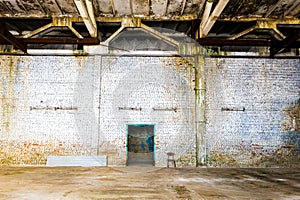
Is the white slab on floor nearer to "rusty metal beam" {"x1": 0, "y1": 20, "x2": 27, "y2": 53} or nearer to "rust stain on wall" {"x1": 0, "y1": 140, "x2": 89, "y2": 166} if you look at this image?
"rust stain on wall" {"x1": 0, "y1": 140, "x2": 89, "y2": 166}

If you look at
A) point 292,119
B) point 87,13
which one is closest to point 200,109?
point 292,119

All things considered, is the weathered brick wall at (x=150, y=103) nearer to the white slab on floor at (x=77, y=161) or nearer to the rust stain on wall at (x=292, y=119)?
the white slab on floor at (x=77, y=161)

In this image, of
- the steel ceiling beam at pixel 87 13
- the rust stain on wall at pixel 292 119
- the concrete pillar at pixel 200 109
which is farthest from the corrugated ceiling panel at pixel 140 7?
the rust stain on wall at pixel 292 119

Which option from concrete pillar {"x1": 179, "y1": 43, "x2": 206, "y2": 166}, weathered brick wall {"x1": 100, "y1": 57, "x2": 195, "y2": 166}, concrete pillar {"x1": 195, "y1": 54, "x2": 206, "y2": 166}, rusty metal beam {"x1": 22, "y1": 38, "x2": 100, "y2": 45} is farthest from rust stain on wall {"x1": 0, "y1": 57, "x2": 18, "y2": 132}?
concrete pillar {"x1": 195, "y1": 54, "x2": 206, "y2": 166}

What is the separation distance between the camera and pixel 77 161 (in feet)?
30.3

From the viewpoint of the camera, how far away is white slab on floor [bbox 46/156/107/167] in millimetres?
9203

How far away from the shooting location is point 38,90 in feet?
31.5

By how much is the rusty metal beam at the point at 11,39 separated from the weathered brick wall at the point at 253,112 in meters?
6.35

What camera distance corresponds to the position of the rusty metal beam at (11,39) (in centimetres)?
775

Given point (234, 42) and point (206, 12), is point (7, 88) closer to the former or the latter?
point (206, 12)

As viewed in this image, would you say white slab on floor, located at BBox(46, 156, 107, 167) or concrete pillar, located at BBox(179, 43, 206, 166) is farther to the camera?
concrete pillar, located at BBox(179, 43, 206, 166)

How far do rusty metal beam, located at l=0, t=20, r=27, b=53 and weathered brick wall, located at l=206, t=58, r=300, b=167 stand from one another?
6.35 meters

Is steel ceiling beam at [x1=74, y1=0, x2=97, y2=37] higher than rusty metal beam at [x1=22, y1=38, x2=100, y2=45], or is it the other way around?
steel ceiling beam at [x1=74, y1=0, x2=97, y2=37]

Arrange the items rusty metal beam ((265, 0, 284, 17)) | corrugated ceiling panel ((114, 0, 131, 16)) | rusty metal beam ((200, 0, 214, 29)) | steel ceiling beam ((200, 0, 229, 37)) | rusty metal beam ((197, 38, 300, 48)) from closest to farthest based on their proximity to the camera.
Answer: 1. steel ceiling beam ((200, 0, 229, 37))
2. rusty metal beam ((200, 0, 214, 29))
3. rusty metal beam ((265, 0, 284, 17))
4. corrugated ceiling panel ((114, 0, 131, 16))
5. rusty metal beam ((197, 38, 300, 48))
